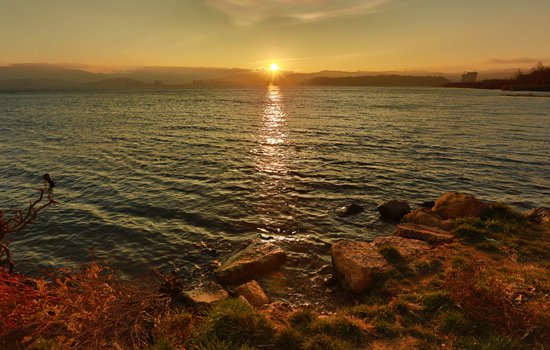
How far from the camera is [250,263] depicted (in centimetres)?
1209

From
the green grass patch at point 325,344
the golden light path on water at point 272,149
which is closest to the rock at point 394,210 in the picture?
the golden light path on water at point 272,149

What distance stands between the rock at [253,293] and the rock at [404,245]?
5.44 metres

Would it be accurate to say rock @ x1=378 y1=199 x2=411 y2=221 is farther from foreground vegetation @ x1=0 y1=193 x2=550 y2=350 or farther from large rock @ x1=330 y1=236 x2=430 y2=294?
foreground vegetation @ x1=0 y1=193 x2=550 y2=350

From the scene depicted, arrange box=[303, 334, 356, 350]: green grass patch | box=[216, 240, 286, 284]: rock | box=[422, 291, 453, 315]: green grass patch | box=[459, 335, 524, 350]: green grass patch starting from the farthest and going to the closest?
box=[216, 240, 286, 284]: rock < box=[422, 291, 453, 315]: green grass patch < box=[303, 334, 356, 350]: green grass patch < box=[459, 335, 524, 350]: green grass patch

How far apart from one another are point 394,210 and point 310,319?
1067 centimetres

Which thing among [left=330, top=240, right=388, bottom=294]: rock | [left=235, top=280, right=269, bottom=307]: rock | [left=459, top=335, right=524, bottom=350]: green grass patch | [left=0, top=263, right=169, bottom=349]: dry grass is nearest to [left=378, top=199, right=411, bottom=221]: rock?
[left=330, top=240, right=388, bottom=294]: rock

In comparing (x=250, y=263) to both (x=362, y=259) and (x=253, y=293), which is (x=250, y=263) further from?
(x=362, y=259)

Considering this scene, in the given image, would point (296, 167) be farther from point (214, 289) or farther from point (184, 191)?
point (214, 289)

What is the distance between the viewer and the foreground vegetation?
7.38 metres

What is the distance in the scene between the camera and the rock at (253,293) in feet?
33.3

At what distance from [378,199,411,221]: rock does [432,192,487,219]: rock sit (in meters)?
1.73

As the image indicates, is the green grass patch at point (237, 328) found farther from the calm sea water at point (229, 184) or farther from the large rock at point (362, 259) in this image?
the calm sea water at point (229, 184)

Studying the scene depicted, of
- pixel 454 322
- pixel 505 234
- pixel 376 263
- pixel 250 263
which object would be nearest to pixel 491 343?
pixel 454 322

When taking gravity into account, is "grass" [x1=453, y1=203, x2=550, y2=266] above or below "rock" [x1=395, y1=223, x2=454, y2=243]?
above
